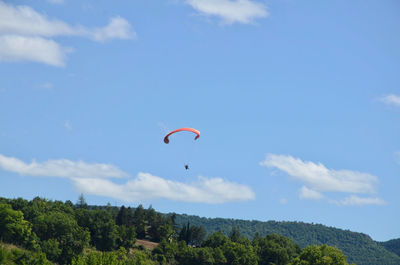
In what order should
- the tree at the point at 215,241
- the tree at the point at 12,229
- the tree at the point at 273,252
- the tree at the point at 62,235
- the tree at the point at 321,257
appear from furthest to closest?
the tree at the point at 215,241, the tree at the point at 273,252, the tree at the point at 321,257, the tree at the point at 62,235, the tree at the point at 12,229

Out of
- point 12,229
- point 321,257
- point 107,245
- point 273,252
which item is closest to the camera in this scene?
point 12,229

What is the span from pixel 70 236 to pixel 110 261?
115 ft

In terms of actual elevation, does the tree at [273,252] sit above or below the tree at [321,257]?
above

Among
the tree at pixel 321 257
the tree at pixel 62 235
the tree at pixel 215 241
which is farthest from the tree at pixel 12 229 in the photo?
the tree at pixel 321 257

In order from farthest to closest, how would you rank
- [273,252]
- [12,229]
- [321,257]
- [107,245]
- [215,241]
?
→ [215,241]
[273,252]
[107,245]
[321,257]
[12,229]

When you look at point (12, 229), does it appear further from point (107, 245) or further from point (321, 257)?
point (321, 257)

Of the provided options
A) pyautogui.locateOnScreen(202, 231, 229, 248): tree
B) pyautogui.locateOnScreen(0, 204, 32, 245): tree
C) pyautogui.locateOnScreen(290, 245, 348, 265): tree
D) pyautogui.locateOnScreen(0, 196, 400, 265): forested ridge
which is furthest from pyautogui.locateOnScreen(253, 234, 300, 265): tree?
pyautogui.locateOnScreen(0, 204, 32, 245): tree

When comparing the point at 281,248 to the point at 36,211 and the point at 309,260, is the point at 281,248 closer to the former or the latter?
the point at 309,260

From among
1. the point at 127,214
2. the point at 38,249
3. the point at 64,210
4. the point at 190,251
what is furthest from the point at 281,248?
the point at 38,249

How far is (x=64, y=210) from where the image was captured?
18312cm

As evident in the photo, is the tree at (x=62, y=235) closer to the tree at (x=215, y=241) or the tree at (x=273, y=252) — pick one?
the tree at (x=215, y=241)

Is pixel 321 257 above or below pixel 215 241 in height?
below

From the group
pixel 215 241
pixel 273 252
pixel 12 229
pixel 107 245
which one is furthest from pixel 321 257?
pixel 12 229

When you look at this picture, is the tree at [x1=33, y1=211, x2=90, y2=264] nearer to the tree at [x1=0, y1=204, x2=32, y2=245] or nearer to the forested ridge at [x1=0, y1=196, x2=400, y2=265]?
the forested ridge at [x1=0, y1=196, x2=400, y2=265]
